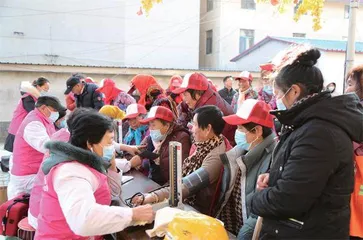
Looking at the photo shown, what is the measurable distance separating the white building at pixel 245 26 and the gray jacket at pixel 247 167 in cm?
1446

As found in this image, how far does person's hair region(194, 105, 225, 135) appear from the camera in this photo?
244 centimetres

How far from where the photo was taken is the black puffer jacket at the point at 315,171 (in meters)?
1.24

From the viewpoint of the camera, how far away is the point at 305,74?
4.57ft

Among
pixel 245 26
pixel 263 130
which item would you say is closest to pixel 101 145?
pixel 263 130

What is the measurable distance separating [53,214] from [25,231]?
98 cm

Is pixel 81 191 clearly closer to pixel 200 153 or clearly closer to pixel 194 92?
pixel 200 153

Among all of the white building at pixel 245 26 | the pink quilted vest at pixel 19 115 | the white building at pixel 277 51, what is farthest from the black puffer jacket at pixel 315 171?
the white building at pixel 245 26

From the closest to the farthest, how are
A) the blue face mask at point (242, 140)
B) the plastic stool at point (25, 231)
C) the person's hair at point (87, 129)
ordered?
the person's hair at point (87, 129)
the blue face mask at point (242, 140)
the plastic stool at point (25, 231)

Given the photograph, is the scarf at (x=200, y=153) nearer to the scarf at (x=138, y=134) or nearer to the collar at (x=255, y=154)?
the collar at (x=255, y=154)

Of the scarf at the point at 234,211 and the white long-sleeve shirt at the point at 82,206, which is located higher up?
the white long-sleeve shirt at the point at 82,206

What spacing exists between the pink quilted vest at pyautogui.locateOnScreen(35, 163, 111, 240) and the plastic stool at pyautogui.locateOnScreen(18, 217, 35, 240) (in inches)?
30.3

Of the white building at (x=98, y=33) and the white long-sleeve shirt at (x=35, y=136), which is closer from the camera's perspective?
the white long-sleeve shirt at (x=35, y=136)

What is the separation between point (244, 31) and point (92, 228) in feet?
53.3

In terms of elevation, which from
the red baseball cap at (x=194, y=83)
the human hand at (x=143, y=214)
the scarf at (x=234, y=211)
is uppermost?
the red baseball cap at (x=194, y=83)
